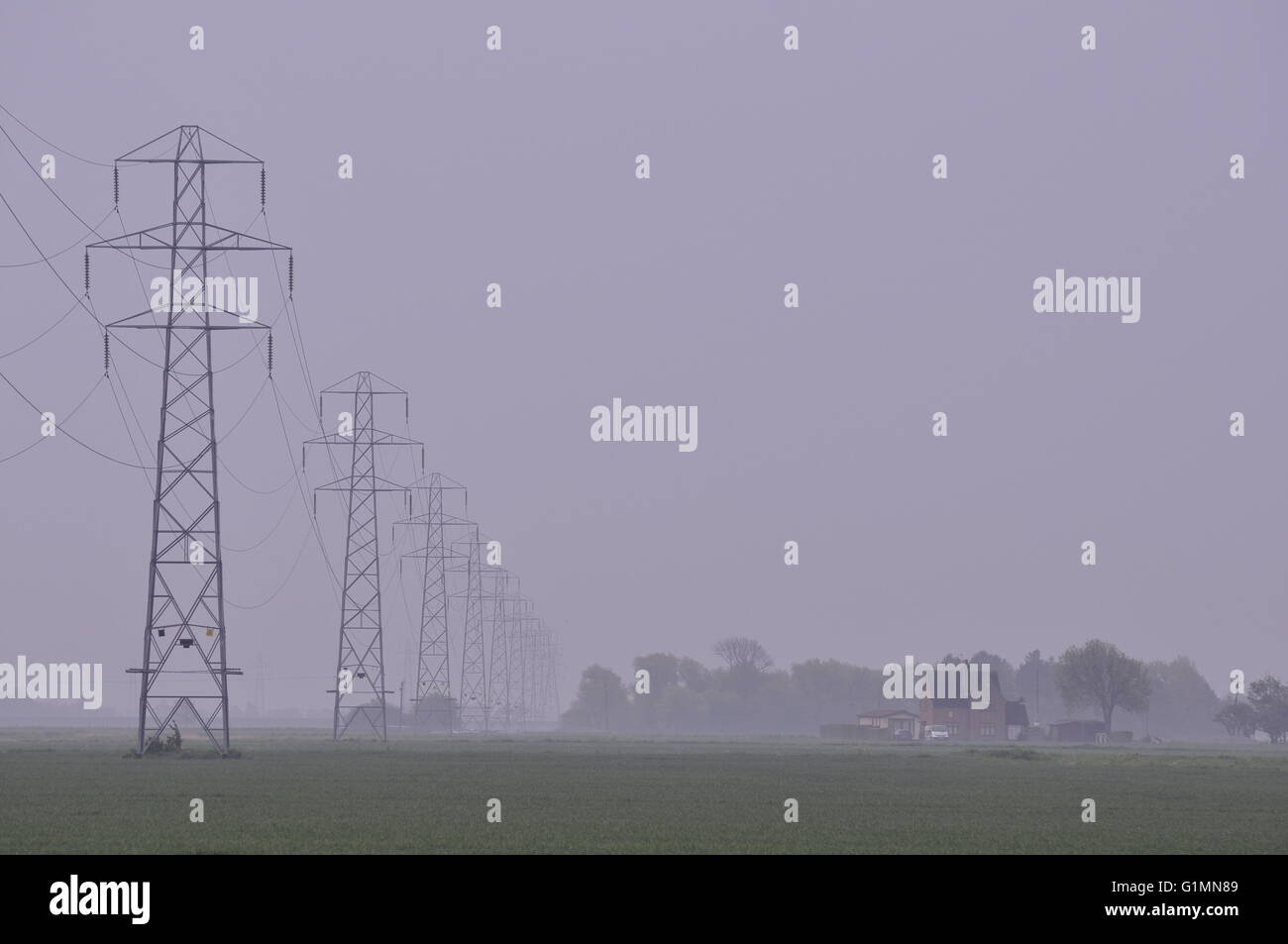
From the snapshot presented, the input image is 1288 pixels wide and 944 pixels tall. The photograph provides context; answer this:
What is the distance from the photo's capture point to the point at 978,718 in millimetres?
189750

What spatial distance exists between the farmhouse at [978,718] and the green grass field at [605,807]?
11409cm

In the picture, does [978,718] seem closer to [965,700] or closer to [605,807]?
[965,700]

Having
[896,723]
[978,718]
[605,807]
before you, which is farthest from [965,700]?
[605,807]

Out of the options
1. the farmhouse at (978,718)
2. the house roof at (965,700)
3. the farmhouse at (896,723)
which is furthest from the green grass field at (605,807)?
the farmhouse at (896,723)

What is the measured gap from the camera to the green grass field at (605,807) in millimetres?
32750

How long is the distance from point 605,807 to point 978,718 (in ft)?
501

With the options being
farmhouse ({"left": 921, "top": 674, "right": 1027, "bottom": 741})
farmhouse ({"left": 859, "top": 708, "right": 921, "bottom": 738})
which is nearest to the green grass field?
farmhouse ({"left": 921, "top": 674, "right": 1027, "bottom": 741})

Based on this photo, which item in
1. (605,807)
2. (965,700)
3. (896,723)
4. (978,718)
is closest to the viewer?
(605,807)

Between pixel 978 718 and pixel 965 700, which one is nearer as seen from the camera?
pixel 978 718

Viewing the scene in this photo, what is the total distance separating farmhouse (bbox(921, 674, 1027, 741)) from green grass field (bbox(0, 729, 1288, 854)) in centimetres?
11409

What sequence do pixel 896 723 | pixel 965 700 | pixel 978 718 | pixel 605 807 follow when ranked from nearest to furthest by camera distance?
pixel 605 807
pixel 978 718
pixel 965 700
pixel 896 723
